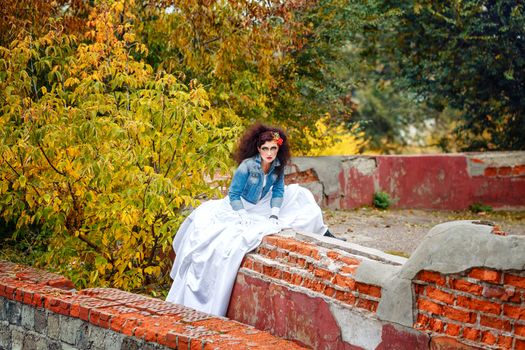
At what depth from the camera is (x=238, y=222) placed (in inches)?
241

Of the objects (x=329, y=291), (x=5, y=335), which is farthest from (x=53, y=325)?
(x=329, y=291)

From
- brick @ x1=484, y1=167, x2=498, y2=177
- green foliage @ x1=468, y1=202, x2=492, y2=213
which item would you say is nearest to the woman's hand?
green foliage @ x1=468, y1=202, x2=492, y2=213

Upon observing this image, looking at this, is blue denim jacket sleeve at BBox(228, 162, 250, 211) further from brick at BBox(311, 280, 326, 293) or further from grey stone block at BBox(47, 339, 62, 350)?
grey stone block at BBox(47, 339, 62, 350)

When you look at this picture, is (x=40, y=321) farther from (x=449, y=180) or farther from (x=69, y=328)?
(x=449, y=180)

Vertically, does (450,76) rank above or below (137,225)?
above

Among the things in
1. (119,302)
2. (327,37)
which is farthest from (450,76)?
(119,302)

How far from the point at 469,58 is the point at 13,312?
9318mm

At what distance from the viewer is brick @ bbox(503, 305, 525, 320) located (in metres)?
3.78

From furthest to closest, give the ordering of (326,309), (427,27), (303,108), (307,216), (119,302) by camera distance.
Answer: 1. (427,27)
2. (303,108)
3. (307,216)
4. (119,302)
5. (326,309)

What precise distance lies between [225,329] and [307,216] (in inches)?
74.3

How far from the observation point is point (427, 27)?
13.1 metres

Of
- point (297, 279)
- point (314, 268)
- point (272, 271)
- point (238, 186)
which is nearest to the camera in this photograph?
point (314, 268)

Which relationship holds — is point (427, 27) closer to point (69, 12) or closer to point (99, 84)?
point (69, 12)

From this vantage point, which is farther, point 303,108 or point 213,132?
point 303,108
